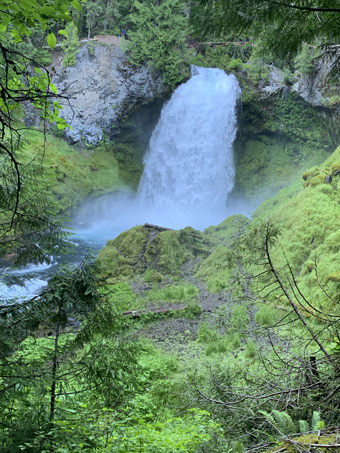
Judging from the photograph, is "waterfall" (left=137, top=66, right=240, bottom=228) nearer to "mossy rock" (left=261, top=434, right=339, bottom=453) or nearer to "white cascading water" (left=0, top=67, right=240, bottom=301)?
"white cascading water" (left=0, top=67, right=240, bottom=301)

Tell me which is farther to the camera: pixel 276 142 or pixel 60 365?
pixel 276 142

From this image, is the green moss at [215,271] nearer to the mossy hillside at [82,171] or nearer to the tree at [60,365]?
the tree at [60,365]

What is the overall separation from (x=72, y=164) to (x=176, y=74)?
26.6ft

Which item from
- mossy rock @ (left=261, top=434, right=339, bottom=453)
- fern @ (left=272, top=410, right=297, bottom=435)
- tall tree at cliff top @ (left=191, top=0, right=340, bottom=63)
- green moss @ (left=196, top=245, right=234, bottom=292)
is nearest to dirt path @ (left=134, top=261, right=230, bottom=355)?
green moss @ (left=196, top=245, right=234, bottom=292)

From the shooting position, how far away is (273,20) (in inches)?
118

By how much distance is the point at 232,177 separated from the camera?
21656 millimetres

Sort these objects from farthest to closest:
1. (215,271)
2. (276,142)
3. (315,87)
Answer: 1. (276,142)
2. (315,87)
3. (215,271)

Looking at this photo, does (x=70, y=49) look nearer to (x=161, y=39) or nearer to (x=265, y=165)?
(x=161, y=39)

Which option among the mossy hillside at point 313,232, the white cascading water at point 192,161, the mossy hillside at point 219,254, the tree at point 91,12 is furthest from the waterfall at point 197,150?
the mossy hillside at point 313,232

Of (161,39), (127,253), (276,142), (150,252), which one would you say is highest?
(161,39)

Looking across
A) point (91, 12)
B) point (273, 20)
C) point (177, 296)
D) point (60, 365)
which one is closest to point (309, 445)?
point (60, 365)

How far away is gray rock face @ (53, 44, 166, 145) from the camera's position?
21.5 meters

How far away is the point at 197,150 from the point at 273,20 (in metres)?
18.3

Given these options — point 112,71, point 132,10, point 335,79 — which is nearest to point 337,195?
point 335,79
